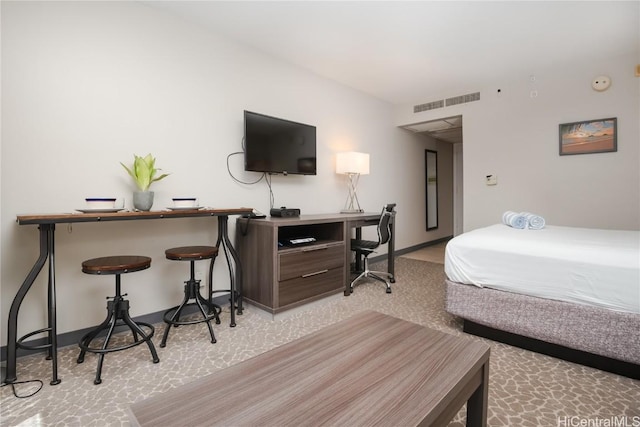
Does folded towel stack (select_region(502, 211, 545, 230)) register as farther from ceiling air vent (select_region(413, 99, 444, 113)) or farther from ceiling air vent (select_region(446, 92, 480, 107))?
ceiling air vent (select_region(413, 99, 444, 113))

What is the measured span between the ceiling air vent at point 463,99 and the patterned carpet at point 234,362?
3397mm

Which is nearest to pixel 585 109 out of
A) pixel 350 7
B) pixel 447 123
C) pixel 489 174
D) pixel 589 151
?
pixel 589 151

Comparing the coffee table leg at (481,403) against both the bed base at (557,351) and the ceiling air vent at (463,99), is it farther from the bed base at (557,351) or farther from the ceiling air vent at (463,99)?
the ceiling air vent at (463,99)

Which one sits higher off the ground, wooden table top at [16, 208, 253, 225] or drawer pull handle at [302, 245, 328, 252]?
wooden table top at [16, 208, 253, 225]

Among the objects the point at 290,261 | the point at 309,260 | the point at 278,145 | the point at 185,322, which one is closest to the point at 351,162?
the point at 278,145

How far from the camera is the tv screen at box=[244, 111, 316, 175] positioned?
9.68 feet

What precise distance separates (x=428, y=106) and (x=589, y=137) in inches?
82.5

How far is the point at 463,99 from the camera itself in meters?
4.48

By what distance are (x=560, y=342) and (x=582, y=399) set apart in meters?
0.39

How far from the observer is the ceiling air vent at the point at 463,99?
439cm

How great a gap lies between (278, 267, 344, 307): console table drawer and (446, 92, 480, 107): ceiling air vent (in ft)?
10.7

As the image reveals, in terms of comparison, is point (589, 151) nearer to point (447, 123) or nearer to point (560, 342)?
point (447, 123)

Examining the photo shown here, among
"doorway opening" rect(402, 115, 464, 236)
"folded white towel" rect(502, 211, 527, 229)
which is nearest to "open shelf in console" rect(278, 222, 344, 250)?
"folded white towel" rect(502, 211, 527, 229)

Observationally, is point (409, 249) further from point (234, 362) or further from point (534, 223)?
point (234, 362)
